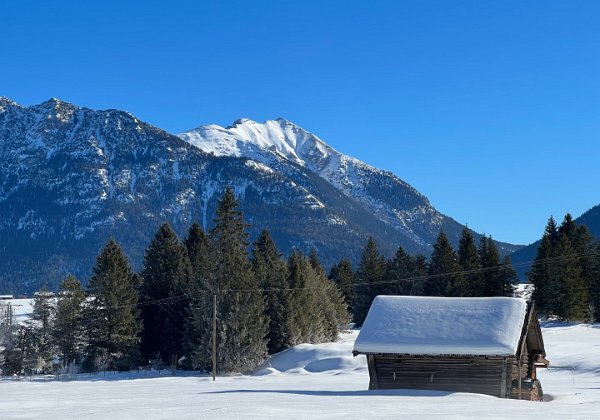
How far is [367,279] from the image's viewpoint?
99688 mm

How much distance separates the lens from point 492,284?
87.2 m

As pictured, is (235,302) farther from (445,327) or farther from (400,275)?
(400,275)

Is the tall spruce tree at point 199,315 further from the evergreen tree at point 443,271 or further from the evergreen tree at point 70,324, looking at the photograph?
the evergreen tree at point 443,271

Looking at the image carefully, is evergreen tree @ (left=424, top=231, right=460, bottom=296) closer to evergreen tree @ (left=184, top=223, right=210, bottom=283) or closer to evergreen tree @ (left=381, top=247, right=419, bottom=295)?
evergreen tree @ (left=381, top=247, right=419, bottom=295)

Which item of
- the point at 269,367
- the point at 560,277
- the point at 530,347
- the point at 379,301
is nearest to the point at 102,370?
the point at 269,367

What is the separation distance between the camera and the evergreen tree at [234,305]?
2420 inches

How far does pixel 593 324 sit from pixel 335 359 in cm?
3236

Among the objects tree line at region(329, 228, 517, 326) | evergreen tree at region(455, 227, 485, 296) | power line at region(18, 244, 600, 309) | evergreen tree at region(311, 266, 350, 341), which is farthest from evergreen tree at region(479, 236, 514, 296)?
evergreen tree at region(311, 266, 350, 341)

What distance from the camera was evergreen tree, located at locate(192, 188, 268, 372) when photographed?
202ft

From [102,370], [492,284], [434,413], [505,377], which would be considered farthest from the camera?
[492,284]

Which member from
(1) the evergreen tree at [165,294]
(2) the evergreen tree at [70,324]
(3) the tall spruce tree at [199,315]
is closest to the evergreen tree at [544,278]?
(3) the tall spruce tree at [199,315]

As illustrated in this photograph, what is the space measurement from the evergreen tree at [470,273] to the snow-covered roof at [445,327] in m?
46.7

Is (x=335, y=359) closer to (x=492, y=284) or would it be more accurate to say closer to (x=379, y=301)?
(x=379, y=301)

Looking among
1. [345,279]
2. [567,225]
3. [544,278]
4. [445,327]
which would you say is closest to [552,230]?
[567,225]
